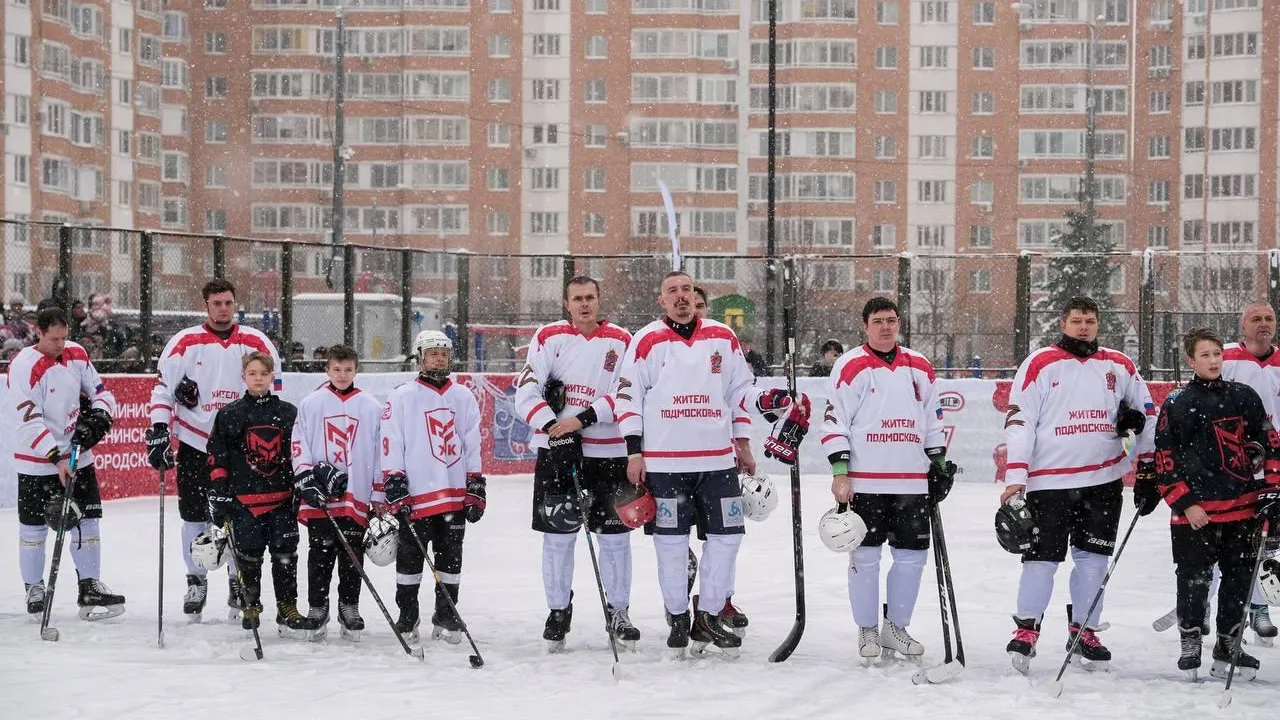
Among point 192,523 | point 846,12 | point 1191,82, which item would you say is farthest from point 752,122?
point 192,523

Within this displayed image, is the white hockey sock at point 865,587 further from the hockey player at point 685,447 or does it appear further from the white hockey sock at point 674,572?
the white hockey sock at point 674,572

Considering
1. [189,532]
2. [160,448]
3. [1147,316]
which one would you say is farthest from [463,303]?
[160,448]

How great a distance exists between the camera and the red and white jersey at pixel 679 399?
7676 mm

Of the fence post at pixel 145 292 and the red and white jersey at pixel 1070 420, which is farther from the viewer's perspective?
the fence post at pixel 145 292

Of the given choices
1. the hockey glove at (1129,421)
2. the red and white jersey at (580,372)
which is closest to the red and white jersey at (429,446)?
the red and white jersey at (580,372)

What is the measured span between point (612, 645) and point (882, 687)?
126 cm

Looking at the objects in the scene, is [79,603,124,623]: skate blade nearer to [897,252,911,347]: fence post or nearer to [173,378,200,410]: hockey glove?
[173,378,200,410]: hockey glove

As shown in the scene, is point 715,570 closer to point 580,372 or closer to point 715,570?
point 715,570

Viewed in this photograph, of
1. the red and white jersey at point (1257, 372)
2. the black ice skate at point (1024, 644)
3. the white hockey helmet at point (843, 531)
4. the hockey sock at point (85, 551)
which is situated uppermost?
the red and white jersey at point (1257, 372)

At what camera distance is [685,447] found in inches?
302

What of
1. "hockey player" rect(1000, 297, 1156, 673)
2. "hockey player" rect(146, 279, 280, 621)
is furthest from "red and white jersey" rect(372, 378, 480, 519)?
"hockey player" rect(1000, 297, 1156, 673)

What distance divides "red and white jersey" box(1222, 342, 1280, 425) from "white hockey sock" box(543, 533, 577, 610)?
3.57m

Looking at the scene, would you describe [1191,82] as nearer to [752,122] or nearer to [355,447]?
[752,122]

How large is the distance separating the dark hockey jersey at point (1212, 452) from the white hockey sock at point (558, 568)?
2874 millimetres
